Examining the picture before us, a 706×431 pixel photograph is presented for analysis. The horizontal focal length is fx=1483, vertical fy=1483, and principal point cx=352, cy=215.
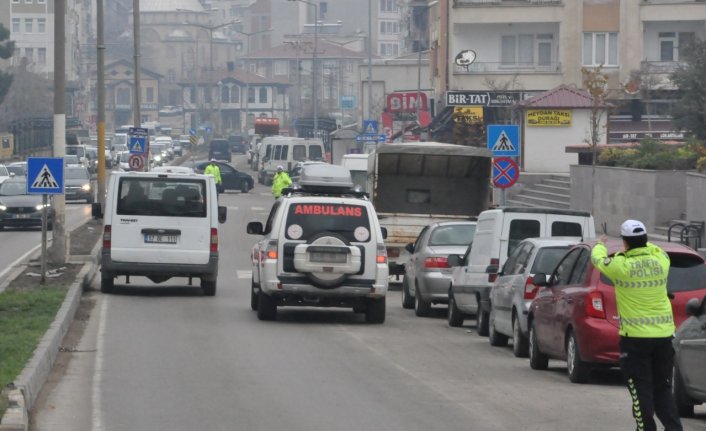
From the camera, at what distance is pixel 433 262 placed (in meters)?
24.5

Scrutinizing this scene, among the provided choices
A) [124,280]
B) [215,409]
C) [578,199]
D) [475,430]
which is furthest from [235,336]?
[578,199]

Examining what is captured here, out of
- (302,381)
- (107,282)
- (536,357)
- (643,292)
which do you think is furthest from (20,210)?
(643,292)

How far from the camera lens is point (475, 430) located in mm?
11742

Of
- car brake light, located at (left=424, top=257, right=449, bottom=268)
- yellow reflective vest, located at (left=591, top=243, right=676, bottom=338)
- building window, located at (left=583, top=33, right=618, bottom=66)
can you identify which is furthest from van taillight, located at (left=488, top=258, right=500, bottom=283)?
building window, located at (left=583, top=33, right=618, bottom=66)

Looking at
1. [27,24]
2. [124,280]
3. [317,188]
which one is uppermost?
→ [27,24]

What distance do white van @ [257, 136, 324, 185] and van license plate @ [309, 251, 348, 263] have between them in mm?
55395

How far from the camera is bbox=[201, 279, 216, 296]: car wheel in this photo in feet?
86.1

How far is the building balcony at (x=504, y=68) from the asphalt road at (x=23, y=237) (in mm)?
19951

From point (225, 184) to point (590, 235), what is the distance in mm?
49862

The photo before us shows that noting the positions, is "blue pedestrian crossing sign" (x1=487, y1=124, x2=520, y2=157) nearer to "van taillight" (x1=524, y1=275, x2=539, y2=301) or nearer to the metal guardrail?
the metal guardrail

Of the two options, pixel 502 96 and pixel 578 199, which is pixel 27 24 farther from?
pixel 578 199

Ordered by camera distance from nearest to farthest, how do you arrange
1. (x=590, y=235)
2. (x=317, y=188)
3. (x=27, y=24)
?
(x=590, y=235) → (x=317, y=188) → (x=27, y=24)

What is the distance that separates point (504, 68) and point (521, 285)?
170 ft

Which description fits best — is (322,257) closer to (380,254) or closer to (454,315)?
(380,254)
